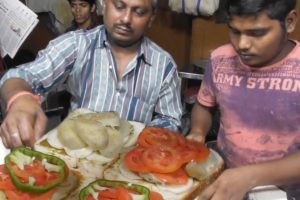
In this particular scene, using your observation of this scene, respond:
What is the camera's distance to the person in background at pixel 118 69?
1548 mm

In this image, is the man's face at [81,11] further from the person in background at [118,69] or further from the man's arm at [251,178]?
the man's arm at [251,178]

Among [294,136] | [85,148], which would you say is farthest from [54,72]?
[294,136]

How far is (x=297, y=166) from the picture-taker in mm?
1158

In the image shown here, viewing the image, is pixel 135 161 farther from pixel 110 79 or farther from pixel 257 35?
pixel 110 79

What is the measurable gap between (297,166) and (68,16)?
277cm

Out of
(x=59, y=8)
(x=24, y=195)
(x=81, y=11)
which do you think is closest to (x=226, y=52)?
(x=24, y=195)

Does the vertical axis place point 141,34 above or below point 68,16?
above

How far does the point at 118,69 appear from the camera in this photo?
1.67 metres

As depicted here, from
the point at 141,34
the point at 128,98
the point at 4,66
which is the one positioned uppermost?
the point at 141,34

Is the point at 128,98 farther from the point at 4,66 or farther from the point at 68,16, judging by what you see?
the point at 68,16

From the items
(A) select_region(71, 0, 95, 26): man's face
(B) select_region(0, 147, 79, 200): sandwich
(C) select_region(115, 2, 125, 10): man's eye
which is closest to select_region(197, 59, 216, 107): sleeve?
(C) select_region(115, 2, 125, 10): man's eye

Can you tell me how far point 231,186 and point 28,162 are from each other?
50 cm

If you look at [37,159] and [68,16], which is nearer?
[37,159]

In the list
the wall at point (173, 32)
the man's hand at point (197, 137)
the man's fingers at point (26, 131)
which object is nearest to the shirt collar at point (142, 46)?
the man's hand at point (197, 137)
